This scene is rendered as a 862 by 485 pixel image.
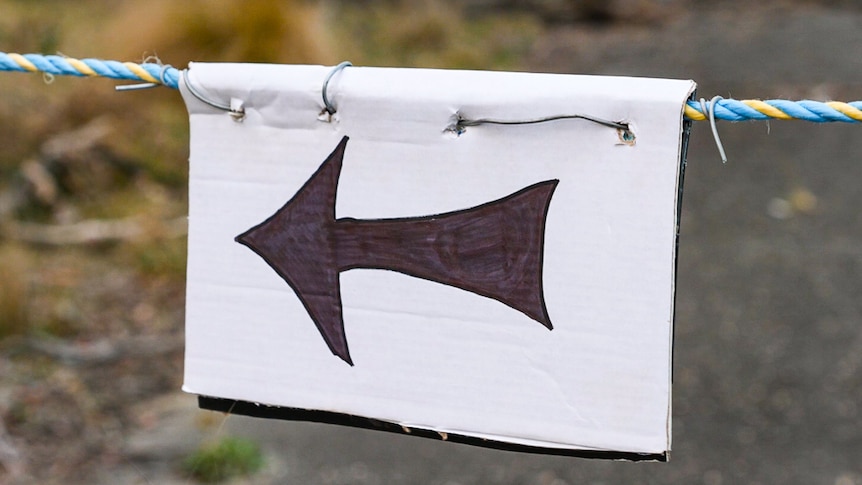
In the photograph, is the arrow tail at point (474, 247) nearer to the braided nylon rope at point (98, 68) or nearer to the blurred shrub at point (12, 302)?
the braided nylon rope at point (98, 68)

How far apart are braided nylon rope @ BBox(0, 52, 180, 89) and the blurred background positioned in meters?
0.10

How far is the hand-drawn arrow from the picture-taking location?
647mm

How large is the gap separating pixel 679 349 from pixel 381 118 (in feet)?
6.37

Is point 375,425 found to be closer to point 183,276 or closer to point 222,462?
point 222,462

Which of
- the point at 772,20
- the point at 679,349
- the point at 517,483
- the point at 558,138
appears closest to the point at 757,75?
the point at 772,20

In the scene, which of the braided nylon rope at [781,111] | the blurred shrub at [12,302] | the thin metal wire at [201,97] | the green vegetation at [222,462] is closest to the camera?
the braided nylon rope at [781,111]

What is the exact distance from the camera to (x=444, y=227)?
664 millimetres

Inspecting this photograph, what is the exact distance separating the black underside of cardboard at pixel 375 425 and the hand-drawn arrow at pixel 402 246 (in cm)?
6

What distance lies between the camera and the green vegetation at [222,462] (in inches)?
73.7

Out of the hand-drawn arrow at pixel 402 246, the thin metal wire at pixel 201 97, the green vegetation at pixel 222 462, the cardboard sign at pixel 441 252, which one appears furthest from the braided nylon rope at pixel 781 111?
the green vegetation at pixel 222 462

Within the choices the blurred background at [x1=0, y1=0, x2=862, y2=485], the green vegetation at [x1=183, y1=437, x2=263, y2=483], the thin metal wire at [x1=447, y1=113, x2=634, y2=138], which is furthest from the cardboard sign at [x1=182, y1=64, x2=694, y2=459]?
the green vegetation at [x1=183, y1=437, x2=263, y2=483]

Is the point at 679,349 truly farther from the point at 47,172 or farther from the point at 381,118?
the point at 47,172

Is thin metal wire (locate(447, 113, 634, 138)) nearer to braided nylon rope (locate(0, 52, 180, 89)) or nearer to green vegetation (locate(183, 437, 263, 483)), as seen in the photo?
braided nylon rope (locate(0, 52, 180, 89))

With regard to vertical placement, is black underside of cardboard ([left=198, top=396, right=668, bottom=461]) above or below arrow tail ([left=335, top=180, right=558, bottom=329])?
below
